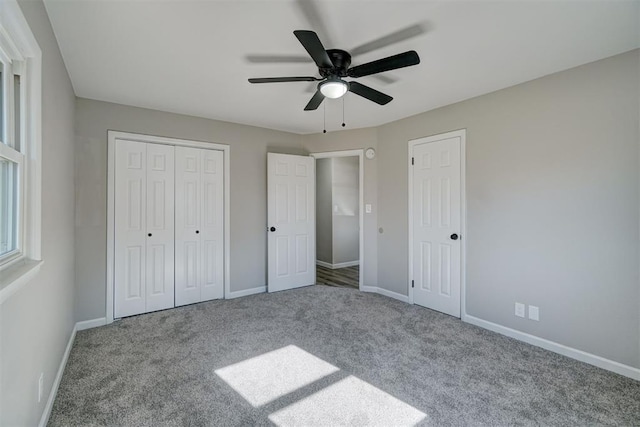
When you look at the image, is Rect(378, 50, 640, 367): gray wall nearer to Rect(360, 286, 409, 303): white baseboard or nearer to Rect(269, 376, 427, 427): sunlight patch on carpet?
Rect(360, 286, 409, 303): white baseboard

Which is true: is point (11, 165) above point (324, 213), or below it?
above

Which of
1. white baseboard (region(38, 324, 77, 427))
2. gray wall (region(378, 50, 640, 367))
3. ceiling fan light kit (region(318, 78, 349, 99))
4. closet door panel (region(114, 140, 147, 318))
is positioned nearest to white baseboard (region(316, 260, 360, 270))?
gray wall (region(378, 50, 640, 367))

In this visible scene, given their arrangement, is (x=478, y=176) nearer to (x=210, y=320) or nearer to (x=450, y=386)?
(x=450, y=386)

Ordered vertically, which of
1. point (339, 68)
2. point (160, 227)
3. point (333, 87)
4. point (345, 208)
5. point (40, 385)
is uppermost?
A: point (339, 68)

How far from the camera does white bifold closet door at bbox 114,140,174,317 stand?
3.40 meters

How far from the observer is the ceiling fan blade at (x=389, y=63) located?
72.9 inches

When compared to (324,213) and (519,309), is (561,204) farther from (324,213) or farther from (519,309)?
(324,213)

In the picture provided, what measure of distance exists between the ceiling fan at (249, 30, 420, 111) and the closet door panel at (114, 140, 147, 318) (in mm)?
2138

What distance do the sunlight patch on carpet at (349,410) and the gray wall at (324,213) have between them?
412 centimetres

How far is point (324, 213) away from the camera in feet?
20.8

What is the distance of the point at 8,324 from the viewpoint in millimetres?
1210

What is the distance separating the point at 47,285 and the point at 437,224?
3.59 meters

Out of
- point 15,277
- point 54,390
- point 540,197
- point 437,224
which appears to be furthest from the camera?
point 437,224

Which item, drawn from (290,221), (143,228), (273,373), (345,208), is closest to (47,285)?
(273,373)
